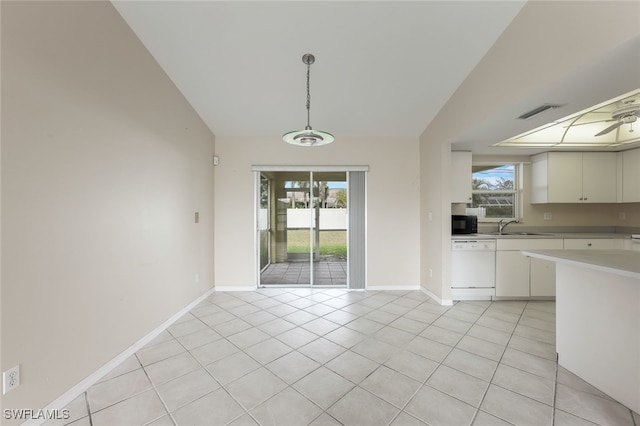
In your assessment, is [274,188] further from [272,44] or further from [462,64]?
[462,64]

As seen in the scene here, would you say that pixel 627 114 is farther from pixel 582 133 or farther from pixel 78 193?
pixel 78 193

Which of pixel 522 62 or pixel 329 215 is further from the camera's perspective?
pixel 329 215

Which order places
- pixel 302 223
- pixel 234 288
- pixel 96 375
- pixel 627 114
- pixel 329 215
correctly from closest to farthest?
pixel 96 375
pixel 627 114
pixel 234 288
pixel 329 215
pixel 302 223

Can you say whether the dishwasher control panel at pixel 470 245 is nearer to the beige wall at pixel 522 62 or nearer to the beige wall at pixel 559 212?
the beige wall at pixel 522 62

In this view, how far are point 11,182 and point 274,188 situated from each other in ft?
11.0

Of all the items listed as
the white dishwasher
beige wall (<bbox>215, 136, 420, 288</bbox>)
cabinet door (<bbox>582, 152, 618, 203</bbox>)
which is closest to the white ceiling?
beige wall (<bbox>215, 136, 420, 288</bbox>)

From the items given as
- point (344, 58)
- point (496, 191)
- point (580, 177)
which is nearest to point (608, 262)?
point (344, 58)

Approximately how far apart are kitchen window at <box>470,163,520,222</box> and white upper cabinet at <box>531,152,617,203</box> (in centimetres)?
45

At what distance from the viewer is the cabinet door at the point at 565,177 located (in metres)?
3.80

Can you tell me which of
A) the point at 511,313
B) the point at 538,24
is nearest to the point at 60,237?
the point at 538,24

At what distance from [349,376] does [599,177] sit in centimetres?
498

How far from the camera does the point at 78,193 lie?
1.74 metres

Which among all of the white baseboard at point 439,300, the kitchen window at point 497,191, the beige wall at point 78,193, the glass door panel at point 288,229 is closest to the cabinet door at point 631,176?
the kitchen window at point 497,191

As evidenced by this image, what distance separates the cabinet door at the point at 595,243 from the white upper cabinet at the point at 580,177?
0.68 metres
